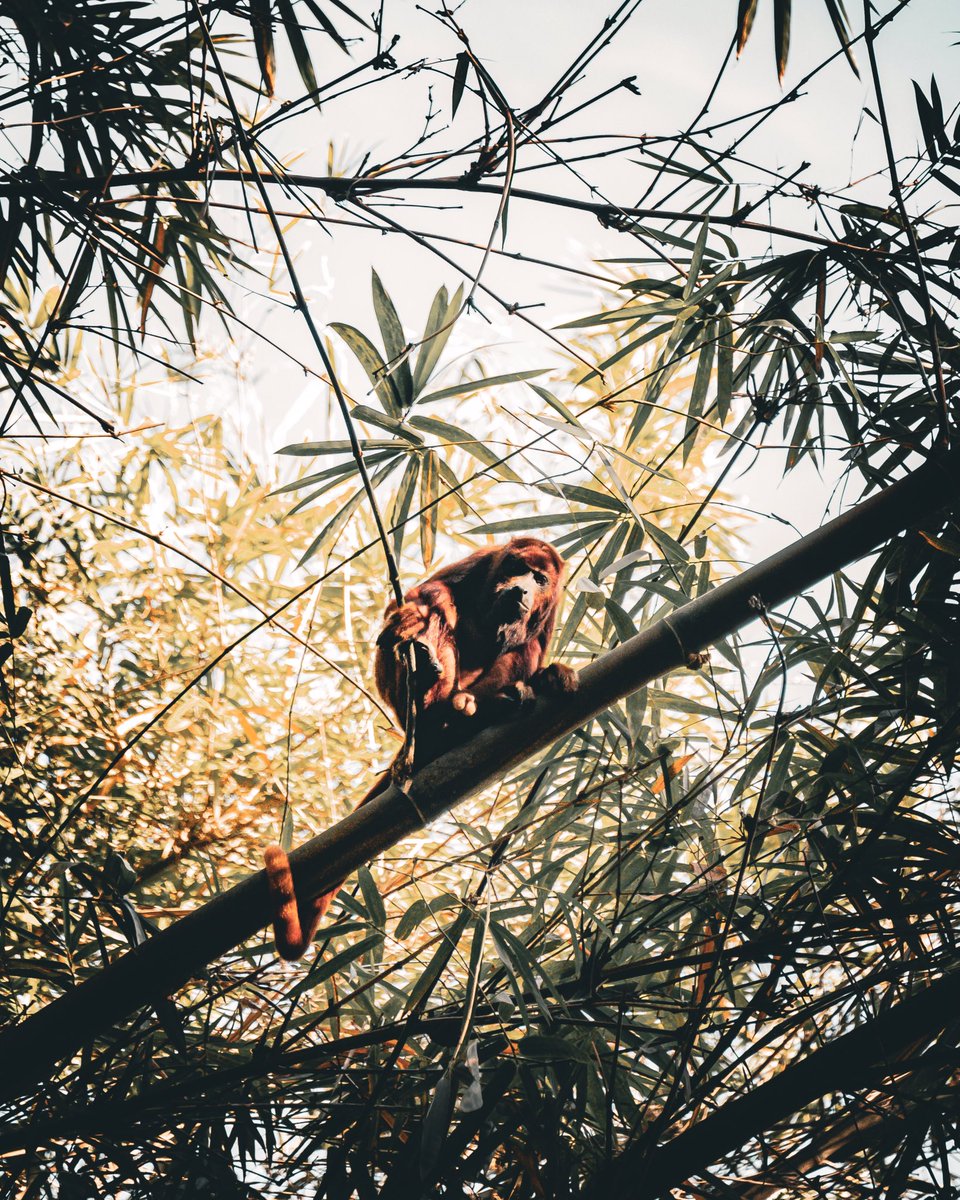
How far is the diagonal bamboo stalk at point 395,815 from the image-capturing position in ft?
5.48

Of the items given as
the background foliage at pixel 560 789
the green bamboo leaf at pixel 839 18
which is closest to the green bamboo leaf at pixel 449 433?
the background foliage at pixel 560 789

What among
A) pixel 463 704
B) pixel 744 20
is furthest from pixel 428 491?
pixel 744 20

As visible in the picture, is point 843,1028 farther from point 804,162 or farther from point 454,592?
point 804,162

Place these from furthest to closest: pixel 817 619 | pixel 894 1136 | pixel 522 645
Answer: pixel 522 645 → pixel 817 619 → pixel 894 1136

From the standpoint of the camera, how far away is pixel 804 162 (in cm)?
191

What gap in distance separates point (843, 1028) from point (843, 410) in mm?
1552

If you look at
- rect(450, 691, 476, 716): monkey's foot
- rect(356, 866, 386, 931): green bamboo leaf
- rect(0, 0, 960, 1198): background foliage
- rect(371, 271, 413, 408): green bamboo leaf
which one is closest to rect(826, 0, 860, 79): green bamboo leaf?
rect(0, 0, 960, 1198): background foliage

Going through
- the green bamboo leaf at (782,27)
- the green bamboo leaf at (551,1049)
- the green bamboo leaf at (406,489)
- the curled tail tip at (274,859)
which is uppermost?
the green bamboo leaf at (406,489)

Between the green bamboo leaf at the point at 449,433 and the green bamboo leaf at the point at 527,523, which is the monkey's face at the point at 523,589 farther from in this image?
the green bamboo leaf at the point at 449,433

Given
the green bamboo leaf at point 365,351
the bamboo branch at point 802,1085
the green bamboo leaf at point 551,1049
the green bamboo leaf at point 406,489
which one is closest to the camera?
the bamboo branch at point 802,1085

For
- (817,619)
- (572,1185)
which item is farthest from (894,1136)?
(817,619)

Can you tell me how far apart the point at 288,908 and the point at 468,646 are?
1.04 m

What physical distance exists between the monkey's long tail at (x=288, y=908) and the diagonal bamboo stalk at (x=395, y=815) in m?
0.03

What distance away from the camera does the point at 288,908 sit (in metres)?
1.69
